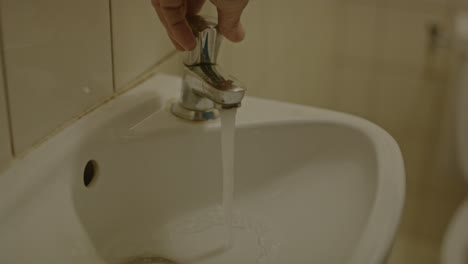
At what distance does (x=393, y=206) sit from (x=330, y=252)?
8cm

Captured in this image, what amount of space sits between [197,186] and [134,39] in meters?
0.18

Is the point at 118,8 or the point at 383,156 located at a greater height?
the point at 118,8

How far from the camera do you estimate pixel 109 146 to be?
0.63 m

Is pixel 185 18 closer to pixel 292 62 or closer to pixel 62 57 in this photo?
pixel 62 57

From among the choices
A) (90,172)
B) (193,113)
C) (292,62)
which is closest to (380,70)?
(292,62)

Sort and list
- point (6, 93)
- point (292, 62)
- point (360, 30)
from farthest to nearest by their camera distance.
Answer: point (360, 30)
point (292, 62)
point (6, 93)

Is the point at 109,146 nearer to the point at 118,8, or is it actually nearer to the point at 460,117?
the point at 118,8

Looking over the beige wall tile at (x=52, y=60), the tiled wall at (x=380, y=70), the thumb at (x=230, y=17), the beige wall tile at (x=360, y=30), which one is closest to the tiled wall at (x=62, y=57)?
the beige wall tile at (x=52, y=60)

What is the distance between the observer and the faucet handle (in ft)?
2.01

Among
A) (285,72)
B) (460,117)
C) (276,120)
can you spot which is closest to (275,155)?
(276,120)

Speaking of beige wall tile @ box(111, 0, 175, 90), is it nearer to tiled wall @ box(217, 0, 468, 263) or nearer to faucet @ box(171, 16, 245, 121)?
faucet @ box(171, 16, 245, 121)

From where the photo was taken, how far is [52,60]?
561mm

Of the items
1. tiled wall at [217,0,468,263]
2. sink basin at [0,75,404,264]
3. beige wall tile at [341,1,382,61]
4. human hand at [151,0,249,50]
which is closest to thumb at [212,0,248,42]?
human hand at [151,0,249,50]

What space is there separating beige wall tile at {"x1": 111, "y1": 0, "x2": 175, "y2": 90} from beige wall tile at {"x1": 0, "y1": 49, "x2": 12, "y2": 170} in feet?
0.56
